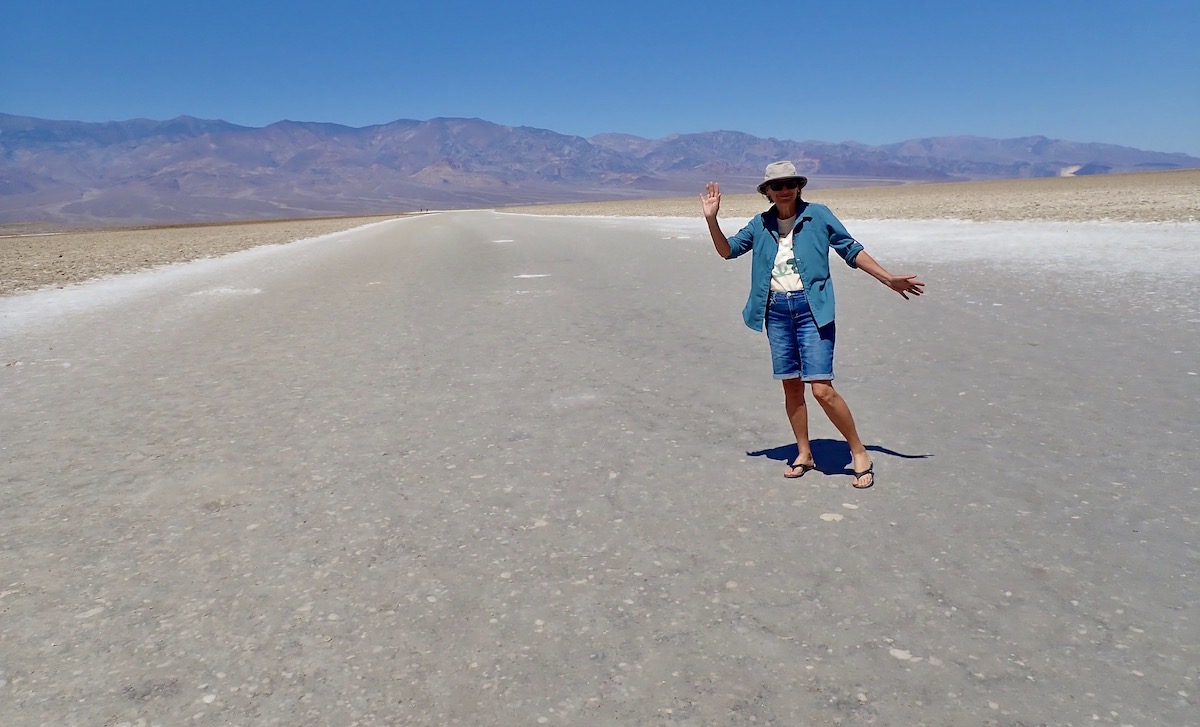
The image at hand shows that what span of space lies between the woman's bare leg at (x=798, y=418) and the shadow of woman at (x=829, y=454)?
0.13 meters

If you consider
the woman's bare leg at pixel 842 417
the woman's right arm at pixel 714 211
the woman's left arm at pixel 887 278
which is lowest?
the woman's bare leg at pixel 842 417

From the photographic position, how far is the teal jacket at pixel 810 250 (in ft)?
14.4

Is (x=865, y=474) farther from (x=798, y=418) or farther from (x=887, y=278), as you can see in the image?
(x=887, y=278)

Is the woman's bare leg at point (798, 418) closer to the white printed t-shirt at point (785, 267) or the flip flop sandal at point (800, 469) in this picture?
the flip flop sandal at point (800, 469)

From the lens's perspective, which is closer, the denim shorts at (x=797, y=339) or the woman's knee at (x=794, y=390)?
the denim shorts at (x=797, y=339)

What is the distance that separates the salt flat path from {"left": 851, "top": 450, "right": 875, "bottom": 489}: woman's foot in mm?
66

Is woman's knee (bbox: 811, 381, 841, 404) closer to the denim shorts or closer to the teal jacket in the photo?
the denim shorts

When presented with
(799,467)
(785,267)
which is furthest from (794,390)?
(785,267)

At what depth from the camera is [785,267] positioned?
4465mm

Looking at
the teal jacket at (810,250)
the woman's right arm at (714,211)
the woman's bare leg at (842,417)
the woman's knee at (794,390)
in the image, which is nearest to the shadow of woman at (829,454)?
the woman's bare leg at (842,417)

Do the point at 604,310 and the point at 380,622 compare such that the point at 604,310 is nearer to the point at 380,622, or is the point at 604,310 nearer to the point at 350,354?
the point at 350,354

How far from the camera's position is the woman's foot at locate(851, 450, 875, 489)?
4418 millimetres

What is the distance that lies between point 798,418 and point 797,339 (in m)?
0.46

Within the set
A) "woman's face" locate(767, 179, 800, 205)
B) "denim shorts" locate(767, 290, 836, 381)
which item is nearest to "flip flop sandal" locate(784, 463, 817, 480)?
"denim shorts" locate(767, 290, 836, 381)
